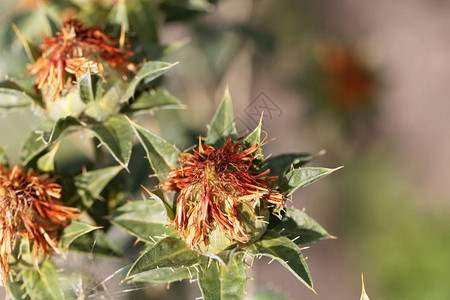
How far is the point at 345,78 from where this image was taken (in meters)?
3.77

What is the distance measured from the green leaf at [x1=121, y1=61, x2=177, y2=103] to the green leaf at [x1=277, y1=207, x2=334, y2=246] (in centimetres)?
62

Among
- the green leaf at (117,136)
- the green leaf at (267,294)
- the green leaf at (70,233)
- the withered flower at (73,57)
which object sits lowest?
the green leaf at (267,294)

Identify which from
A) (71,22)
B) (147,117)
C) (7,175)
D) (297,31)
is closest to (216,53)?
(147,117)

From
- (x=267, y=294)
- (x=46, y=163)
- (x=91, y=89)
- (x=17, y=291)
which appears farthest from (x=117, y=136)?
(x=267, y=294)

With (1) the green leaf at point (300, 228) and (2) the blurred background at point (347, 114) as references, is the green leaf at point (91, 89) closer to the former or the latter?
(2) the blurred background at point (347, 114)

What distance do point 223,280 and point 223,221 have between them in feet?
0.61

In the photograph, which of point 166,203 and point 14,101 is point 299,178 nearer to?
point 166,203

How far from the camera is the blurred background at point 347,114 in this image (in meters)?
3.26

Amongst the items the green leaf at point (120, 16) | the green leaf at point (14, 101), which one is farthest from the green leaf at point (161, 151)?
the green leaf at point (120, 16)

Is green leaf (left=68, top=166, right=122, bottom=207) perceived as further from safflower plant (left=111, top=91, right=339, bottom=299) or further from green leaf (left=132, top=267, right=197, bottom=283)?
green leaf (left=132, top=267, right=197, bottom=283)

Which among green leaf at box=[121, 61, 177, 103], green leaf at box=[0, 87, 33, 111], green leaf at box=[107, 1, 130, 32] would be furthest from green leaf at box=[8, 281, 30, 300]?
green leaf at box=[107, 1, 130, 32]

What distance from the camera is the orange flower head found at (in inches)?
60.0

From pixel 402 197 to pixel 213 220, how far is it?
3745 millimetres

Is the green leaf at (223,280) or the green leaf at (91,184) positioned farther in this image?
the green leaf at (91,184)
